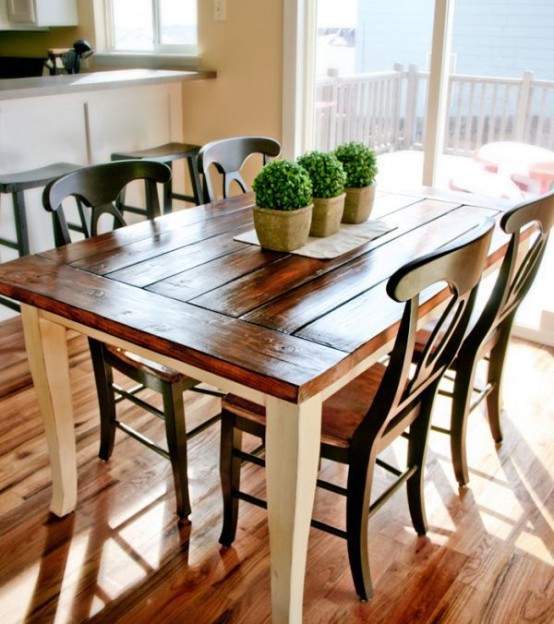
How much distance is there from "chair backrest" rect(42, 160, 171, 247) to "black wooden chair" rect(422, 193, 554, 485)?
1.02m

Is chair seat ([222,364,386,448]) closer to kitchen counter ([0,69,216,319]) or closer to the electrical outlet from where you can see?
kitchen counter ([0,69,216,319])

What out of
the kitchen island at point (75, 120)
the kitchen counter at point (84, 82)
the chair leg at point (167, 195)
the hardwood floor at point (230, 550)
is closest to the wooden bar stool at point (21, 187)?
the kitchen island at point (75, 120)

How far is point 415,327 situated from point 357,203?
2.72 feet

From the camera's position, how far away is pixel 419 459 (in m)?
1.86

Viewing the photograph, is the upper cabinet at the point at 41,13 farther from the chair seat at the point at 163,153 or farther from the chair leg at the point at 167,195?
the chair leg at the point at 167,195

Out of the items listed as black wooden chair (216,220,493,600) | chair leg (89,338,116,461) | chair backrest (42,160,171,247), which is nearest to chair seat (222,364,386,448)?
black wooden chair (216,220,493,600)

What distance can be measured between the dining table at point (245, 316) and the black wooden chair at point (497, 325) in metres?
0.12

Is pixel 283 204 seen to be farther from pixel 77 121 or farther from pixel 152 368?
pixel 77 121

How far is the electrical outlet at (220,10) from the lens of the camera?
3.67 metres

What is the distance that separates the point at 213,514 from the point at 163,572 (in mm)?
264

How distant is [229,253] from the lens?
6.32 ft

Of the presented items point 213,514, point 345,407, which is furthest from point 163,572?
point 345,407

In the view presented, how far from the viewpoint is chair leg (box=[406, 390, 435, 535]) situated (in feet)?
5.92

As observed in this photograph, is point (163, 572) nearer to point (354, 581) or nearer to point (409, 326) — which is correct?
point (354, 581)
